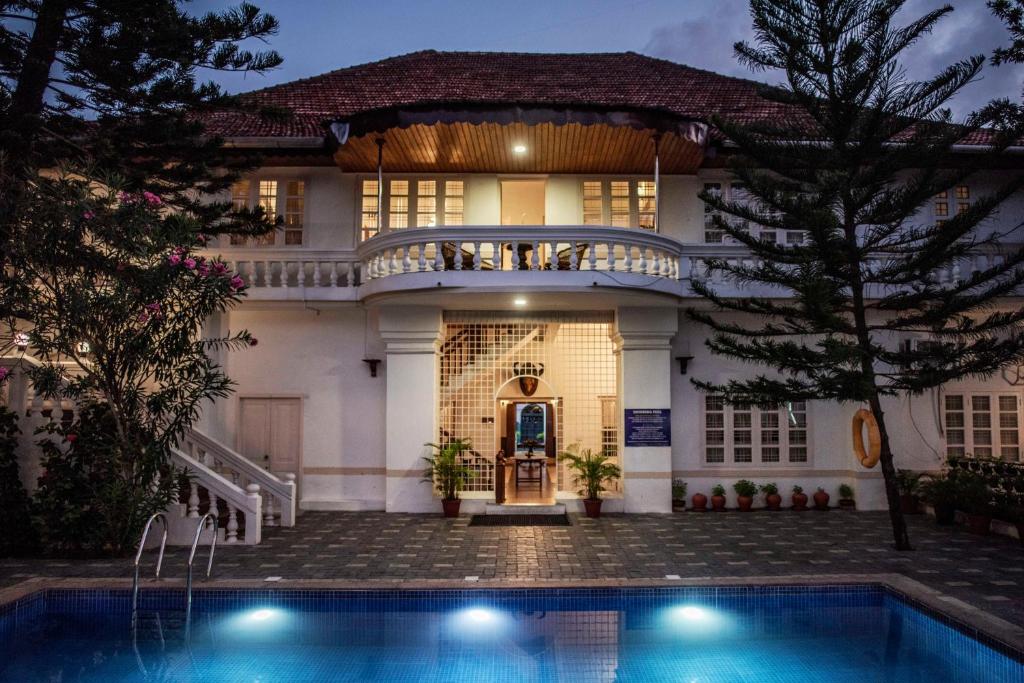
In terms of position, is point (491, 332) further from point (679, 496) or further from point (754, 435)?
point (754, 435)

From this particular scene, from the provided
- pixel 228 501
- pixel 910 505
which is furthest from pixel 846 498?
pixel 228 501

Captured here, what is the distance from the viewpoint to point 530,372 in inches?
496

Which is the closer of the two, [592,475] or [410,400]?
[592,475]

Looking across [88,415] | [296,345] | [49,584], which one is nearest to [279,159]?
[296,345]

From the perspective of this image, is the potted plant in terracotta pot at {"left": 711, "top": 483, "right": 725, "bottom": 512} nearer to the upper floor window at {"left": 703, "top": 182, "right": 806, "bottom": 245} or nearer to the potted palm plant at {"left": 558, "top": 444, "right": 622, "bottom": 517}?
the potted palm plant at {"left": 558, "top": 444, "right": 622, "bottom": 517}

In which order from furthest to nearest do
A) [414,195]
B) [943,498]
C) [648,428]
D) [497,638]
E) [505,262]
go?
[414,195]
[648,428]
[505,262]
[943,498]
[497,638]

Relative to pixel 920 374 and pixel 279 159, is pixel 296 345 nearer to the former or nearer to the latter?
pixel 279 159

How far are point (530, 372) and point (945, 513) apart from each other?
6801 millimetres

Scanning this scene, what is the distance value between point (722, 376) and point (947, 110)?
5.53 meters

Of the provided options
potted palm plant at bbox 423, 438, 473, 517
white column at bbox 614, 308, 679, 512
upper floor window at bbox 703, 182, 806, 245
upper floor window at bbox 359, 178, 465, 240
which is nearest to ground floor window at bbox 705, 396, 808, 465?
white column at bbox 614, 308, 679, 512

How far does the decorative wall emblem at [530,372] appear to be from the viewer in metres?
12.6

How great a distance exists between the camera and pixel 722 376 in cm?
1287

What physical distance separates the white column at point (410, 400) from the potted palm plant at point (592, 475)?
7.95 feet

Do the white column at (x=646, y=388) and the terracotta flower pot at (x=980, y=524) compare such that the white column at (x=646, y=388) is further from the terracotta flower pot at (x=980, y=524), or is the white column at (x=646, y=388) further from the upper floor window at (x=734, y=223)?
the terracotta flower pot at (x=980, y=524)
